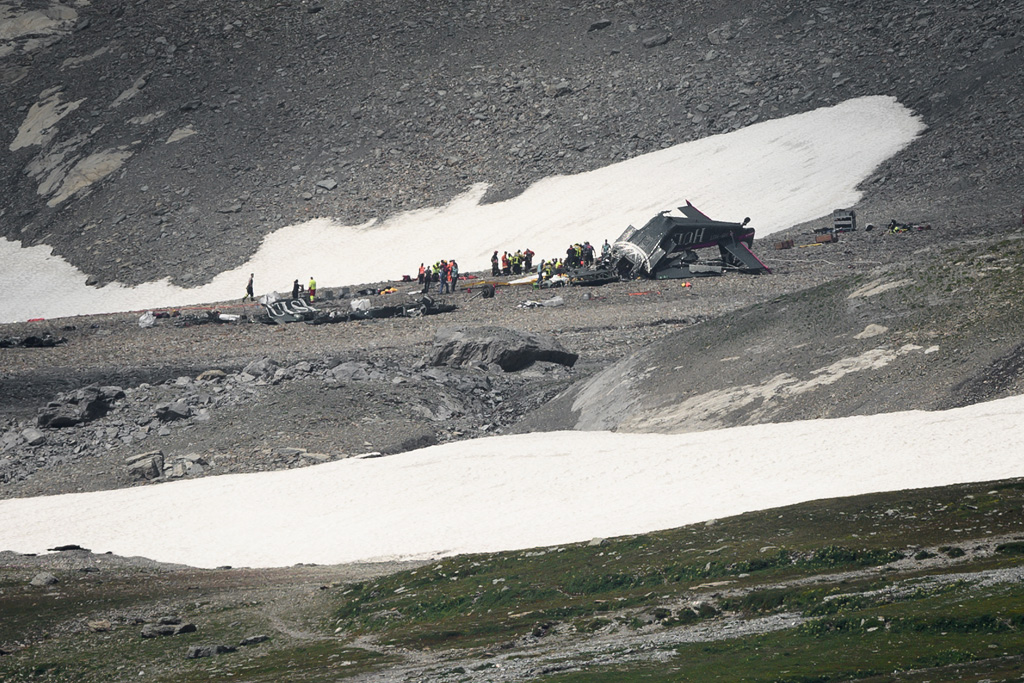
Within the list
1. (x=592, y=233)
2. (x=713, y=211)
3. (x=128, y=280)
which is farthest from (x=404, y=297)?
(x=128, y=280)

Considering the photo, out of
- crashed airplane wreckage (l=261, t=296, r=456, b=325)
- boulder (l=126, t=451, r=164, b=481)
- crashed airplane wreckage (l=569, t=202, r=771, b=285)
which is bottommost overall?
boulder (l=126, t=451, r=164, b=481)

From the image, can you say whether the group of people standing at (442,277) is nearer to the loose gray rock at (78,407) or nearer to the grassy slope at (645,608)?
the loose gray rock at (78,407)

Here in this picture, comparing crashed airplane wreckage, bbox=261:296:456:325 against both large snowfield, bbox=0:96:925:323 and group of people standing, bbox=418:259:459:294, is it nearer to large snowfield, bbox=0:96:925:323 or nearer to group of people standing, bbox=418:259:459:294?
group of people standing, bbox=418:259:459:294

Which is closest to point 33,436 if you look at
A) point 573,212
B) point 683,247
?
point 683,247

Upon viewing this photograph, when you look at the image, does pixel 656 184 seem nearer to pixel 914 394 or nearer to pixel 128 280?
pixel 128 280

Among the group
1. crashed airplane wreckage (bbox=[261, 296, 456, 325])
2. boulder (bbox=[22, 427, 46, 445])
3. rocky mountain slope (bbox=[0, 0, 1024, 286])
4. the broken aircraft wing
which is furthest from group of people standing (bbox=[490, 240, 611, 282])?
boulder (bbox=[22, 427, 46, 445])

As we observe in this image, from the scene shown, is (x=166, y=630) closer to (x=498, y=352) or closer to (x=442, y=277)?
(x=498, y=352)
